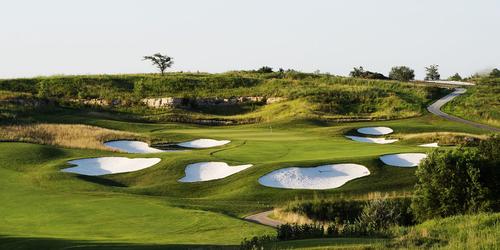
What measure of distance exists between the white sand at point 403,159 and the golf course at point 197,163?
0.65 feet

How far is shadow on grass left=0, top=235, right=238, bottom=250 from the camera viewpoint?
1818cm

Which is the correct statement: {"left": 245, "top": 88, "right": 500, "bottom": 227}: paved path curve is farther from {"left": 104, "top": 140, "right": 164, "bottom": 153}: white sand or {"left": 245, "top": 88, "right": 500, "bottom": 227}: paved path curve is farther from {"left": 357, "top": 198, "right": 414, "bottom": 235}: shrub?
{"left": 104, "top": 140, "right": 164, "bottom": 153}: white sand

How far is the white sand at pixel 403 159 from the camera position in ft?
116

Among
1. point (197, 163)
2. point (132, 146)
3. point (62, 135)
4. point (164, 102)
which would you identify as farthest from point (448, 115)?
point (197, 163)

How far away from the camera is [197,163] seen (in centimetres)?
3719

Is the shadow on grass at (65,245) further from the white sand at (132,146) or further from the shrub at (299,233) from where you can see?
the white sand at (132,146)

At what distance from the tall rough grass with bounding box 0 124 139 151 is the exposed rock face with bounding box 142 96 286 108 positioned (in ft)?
73.3

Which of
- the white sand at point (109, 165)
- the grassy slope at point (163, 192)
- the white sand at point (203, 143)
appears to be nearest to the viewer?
the grassy slope at point (163, 192)

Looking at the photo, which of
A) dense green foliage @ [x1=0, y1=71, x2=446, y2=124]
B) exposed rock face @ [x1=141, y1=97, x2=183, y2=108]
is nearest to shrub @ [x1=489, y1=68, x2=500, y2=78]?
dense green foliage @ [x1=0, y1=71, x2=446, y2=124]

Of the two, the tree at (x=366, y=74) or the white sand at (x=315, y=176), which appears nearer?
the white sand at (x=315, y=176)

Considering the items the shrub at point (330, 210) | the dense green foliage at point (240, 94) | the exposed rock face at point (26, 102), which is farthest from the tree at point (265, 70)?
the shrub at point (330, 210)

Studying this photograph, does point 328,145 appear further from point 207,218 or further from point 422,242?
point 422,242

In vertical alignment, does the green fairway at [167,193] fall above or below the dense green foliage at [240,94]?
below

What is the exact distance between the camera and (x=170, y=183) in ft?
112
